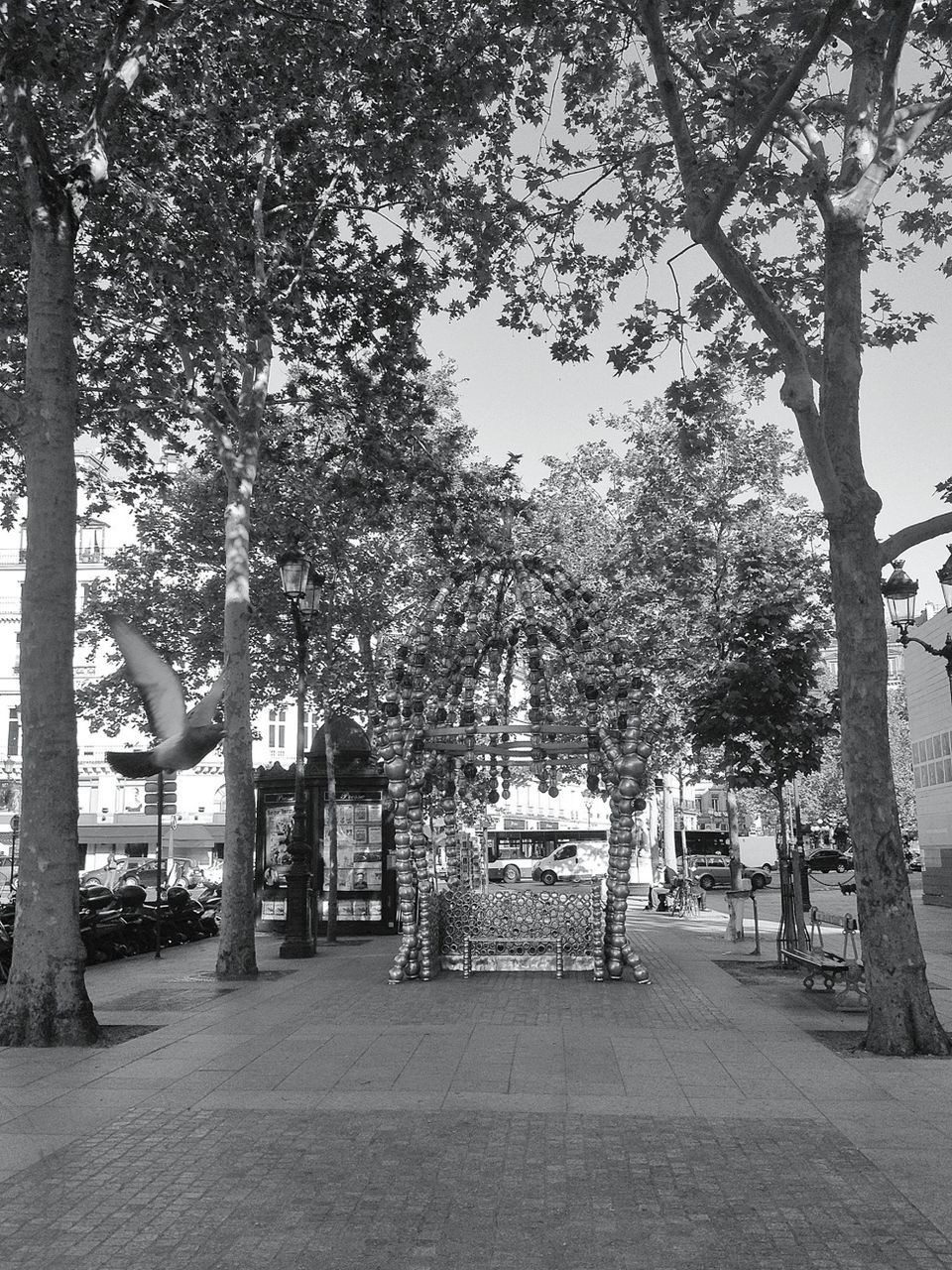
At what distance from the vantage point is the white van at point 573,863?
188ft

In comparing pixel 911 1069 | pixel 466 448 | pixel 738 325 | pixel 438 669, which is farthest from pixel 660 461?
pixel 911 1069

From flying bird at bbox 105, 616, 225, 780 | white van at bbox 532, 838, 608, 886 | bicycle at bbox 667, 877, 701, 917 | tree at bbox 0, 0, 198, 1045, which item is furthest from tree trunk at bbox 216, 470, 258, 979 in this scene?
white van at bbox 532, 838, 608, 886

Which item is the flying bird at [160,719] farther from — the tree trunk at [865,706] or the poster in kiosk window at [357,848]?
the poster in kiosk window at [357,848]

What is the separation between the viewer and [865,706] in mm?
9828

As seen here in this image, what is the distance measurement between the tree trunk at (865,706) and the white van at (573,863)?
47649mm

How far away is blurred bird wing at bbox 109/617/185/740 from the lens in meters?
10.5

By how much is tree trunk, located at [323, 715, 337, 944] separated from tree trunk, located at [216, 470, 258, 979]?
5.57 meters

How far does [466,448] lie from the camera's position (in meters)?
28.8

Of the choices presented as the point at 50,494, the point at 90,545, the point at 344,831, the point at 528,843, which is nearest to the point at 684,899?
the point at 344,831

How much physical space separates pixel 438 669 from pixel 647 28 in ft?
33.3

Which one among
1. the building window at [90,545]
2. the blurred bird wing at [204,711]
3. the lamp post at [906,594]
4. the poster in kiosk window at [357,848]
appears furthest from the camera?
the building window at [90,545]

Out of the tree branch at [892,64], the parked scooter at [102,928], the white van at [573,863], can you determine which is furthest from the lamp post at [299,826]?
the white van at [573,863]

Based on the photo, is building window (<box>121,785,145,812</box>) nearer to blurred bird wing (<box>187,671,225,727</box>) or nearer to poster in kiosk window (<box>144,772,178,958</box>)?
poster in kiosk window (<box>144,772,178,958</box>)

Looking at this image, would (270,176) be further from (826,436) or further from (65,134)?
(826,436)
